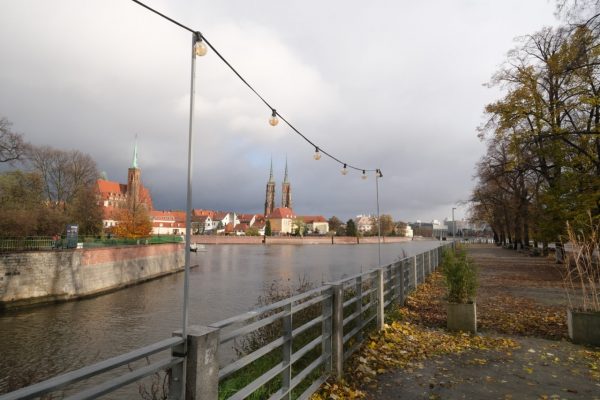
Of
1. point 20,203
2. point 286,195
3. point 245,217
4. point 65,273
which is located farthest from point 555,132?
point 245,217

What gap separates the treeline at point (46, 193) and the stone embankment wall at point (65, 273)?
509 cm

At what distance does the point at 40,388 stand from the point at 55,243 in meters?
28.5

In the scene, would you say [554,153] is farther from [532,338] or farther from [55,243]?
[55,243]

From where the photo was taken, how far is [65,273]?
79.0 feet

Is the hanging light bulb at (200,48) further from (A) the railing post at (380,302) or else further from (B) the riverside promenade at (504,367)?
(A) the railing post at (380,302)

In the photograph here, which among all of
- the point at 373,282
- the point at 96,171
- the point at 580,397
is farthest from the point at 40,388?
the point at 96,171

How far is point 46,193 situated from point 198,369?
5212 cm

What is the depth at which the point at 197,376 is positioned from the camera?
9.07 ft

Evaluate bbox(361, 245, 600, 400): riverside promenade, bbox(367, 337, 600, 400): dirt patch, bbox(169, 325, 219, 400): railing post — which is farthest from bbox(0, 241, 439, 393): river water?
bbox(169, 325, 219, 400): railing post

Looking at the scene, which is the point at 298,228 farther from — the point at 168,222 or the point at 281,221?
the point at 168,222

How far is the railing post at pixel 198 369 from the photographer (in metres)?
2.72

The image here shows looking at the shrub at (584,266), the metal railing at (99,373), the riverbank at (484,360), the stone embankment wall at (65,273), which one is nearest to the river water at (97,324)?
the stone embankment wall at (65,273)

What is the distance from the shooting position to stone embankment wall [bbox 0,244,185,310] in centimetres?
2120

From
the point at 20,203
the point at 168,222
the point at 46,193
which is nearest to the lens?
the point at 20,203
